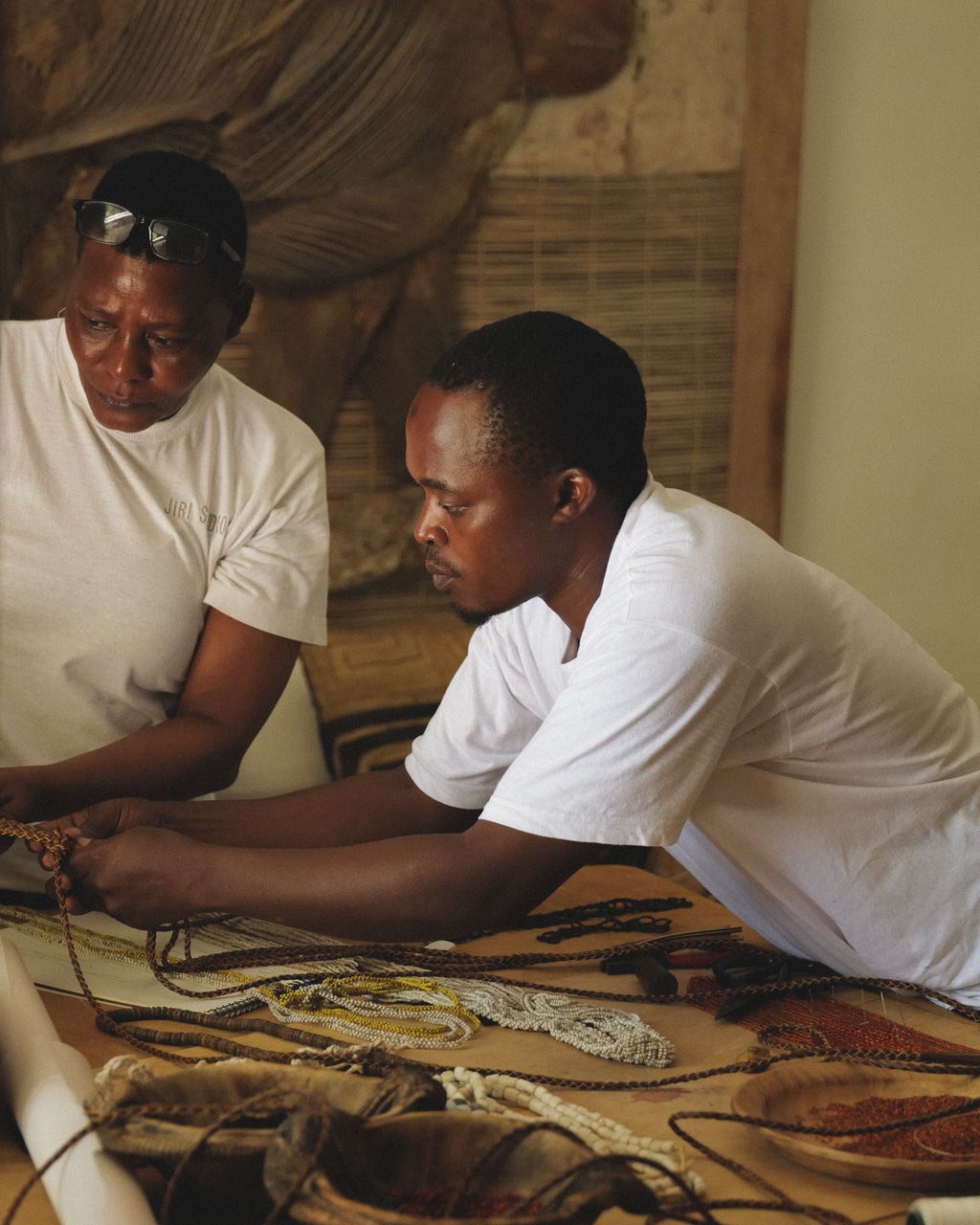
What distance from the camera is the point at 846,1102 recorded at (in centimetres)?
110

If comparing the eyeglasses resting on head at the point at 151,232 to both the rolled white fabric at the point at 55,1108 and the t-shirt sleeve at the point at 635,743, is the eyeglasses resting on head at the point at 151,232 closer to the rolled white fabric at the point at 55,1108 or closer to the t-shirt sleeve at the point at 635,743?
the t-shirt sleeve at the point at 635,743

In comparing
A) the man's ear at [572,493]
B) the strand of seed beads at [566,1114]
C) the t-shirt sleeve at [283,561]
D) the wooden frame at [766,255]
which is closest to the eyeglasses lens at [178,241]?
the t-shirt sleeve at [283,561]

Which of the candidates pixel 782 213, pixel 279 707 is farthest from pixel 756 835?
pixel 782 213

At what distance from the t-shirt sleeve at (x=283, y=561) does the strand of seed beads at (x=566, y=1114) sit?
78cm

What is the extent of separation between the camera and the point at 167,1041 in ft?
3.83

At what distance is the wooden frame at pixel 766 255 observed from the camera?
3.07 m

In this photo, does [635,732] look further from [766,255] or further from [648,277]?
[766,255]

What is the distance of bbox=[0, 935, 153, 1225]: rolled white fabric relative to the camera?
0.81 metres

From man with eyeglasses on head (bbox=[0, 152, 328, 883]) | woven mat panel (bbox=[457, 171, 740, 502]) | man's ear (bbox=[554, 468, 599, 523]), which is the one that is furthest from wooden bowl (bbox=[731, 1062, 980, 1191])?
woven mat panel (bbox=[457, 171, 740, 502])

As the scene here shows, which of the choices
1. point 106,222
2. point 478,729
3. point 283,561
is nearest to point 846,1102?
point 478,729

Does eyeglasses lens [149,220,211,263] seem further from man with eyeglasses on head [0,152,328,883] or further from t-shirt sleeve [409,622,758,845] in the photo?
t-shirt sleeve [409,622,758,845]

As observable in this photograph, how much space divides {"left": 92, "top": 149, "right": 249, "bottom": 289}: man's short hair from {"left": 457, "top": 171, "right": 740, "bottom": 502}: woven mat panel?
126 centimetres

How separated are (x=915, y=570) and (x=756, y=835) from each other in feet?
7.06

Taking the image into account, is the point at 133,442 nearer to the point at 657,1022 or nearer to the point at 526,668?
the point at 526,668
